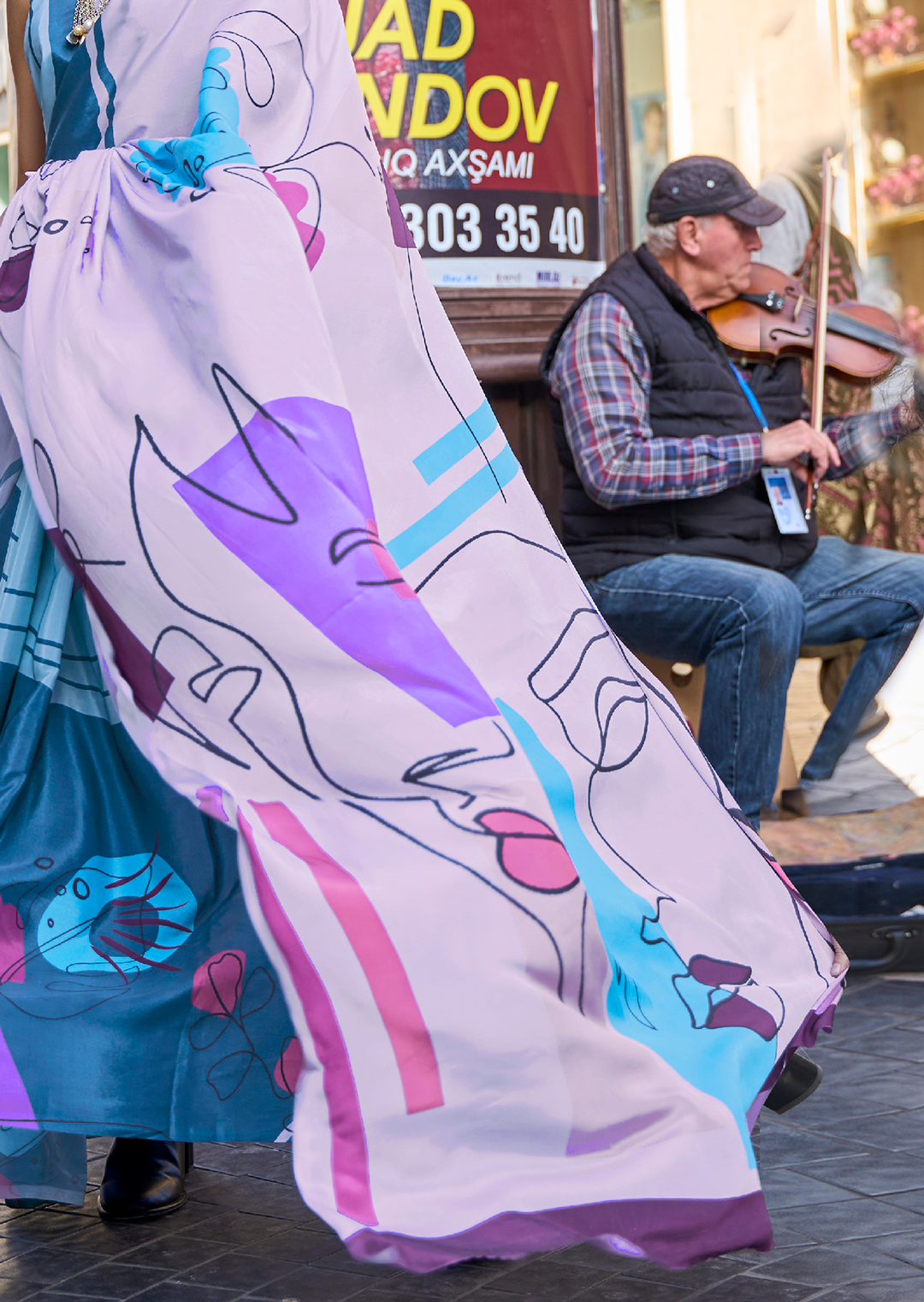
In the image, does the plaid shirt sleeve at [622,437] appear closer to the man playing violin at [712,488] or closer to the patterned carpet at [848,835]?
the man playing violin at [712,488]

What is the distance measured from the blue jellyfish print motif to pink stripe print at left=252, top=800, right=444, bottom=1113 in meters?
0.34

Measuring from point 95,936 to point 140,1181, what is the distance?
501 mm

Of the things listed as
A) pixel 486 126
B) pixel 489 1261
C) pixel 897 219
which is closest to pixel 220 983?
pixel 489 1261

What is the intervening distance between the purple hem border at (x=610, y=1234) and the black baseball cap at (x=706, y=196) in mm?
2708

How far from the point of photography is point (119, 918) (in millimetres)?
1761

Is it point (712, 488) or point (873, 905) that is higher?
point (712, 488)

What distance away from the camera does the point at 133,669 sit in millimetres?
1722

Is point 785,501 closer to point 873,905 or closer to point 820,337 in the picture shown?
A: point 820,337

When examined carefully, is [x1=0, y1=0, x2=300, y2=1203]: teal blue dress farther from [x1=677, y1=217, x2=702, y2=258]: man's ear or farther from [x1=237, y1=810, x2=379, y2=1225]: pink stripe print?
[x1=677, y1=217, x2=702, y2=258]: man's ear

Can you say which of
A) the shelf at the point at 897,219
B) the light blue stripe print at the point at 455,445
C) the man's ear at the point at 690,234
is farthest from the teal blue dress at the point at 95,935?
the shelf at the point at 897,219

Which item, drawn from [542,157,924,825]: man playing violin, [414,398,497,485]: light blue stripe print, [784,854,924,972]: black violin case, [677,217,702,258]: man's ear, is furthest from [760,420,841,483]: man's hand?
[414,398,497,485]: light blue stripe print

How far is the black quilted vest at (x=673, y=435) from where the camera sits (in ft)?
11.6

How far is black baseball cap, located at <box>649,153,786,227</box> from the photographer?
3.69m

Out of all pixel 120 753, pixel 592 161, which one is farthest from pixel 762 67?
pixel 120 753
